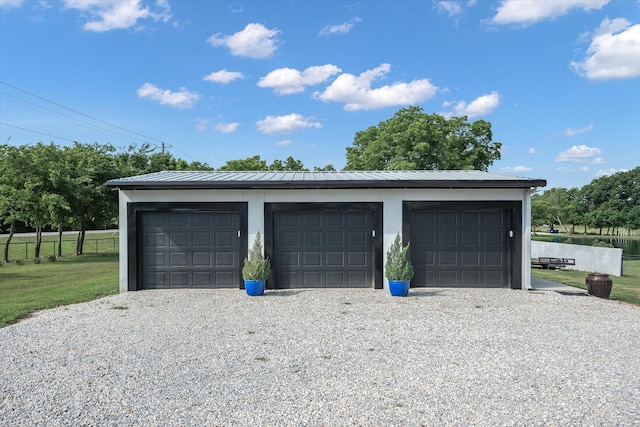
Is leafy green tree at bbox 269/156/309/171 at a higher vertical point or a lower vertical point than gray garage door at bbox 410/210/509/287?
higher

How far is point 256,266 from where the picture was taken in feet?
31.3

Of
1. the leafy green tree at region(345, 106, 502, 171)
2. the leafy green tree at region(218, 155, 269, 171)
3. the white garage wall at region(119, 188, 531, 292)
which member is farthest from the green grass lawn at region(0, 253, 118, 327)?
the leafy green tree at region(218, 155, 269, 171)

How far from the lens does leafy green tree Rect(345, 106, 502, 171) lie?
29562 millimetres

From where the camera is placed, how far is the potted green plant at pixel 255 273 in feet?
31.3

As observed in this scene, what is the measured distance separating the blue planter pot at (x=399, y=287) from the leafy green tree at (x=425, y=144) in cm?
1888

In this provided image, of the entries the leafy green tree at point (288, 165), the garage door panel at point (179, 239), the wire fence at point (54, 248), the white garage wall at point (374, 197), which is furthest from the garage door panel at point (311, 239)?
the leafy green tree at point (288, 165)

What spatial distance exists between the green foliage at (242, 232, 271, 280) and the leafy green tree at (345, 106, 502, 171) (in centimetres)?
1934

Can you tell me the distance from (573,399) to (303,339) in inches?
137

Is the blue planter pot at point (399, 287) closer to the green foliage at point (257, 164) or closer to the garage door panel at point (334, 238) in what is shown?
the garage door panel at point (334, 238)

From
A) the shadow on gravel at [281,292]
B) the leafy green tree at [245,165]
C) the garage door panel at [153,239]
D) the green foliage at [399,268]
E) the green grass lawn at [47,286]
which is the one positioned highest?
the leafy green tree at [245,165]

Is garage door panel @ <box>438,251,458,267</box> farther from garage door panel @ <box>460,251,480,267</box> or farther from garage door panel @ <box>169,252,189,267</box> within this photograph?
garage door panel @ <box>169,252,189,267</box>

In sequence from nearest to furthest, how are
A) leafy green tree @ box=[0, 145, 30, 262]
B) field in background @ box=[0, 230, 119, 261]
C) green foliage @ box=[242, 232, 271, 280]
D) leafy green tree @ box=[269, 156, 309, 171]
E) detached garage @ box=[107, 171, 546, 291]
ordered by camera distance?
green foliage @ box=[242, 232, 271, 280], detached garage @ box=[107, 171, 546, 291], leafy green tree @ box=[0, 145, 30, 262], field in background @ box=[0, 230, 119, 261], leafy green tree @ box=[269, 156, 309, 171]

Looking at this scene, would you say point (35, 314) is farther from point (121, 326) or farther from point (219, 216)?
point (219, 216)

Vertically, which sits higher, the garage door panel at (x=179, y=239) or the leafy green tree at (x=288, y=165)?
the leafy green tree at (x=288, y=165)
